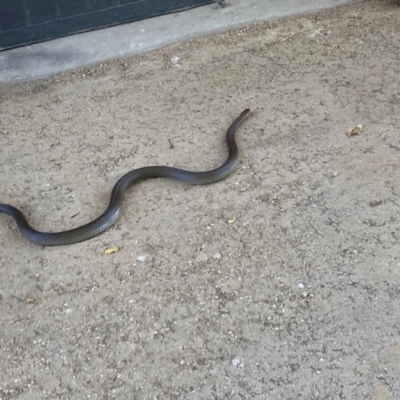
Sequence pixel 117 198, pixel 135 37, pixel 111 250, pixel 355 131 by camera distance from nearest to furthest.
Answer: pixel 111 250
pixel 117 198
pixel 355 131
pixel 135 37

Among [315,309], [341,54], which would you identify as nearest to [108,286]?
[315,309]

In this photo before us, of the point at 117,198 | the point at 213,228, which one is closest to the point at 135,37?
the point at 117,198

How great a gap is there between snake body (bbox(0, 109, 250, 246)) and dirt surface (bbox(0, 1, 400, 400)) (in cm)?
7

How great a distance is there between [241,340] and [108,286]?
0.88 metres

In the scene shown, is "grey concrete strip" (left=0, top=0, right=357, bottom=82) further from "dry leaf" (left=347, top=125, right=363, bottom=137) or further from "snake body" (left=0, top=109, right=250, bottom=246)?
"dry leaf" (left=347, top=125, right=363, bottom=137)

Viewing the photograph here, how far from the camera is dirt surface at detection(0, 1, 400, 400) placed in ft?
9.77

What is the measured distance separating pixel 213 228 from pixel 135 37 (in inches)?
118

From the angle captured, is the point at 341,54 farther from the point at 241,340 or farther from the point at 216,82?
the point at 241,340

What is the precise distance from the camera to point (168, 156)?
4516mm

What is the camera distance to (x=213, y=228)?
382 centimetres

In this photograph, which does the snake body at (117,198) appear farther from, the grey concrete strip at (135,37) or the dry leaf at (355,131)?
the grey concrete strip at (135,37)

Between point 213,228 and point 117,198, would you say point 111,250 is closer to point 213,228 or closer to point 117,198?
point 117,198

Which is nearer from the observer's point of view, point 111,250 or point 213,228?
point 111,250

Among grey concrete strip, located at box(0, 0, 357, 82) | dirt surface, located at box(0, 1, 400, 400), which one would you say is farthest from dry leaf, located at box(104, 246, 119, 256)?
grey concrete strip, located at box(0, 0, 357, 82)
